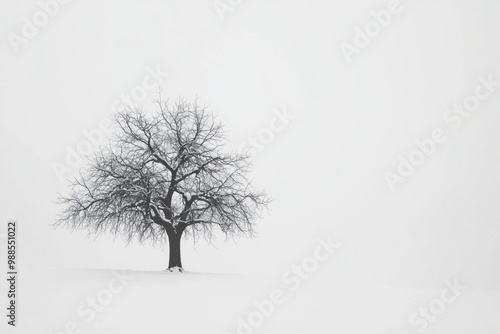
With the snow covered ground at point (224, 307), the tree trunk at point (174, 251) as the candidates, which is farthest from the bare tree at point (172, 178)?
the snow covered ground at point (224, 307)

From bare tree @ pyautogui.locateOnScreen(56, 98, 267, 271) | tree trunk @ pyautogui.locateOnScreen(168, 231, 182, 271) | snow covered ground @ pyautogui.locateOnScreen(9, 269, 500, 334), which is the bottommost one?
snow covered ground @ pyautogui.locateOnScreen(9, 269, 500, 334)

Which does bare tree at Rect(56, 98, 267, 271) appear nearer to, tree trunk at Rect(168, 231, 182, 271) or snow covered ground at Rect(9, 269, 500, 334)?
tree trunk at Rect(168, 231, 182, 271)

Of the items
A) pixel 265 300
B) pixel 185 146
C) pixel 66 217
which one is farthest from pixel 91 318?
pixel 185 146

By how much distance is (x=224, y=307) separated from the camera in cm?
1417

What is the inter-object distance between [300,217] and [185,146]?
135 metres

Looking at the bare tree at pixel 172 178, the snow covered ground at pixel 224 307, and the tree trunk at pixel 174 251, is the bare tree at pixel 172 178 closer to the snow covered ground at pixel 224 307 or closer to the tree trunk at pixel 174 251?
the tree trunk at pixel 174 251

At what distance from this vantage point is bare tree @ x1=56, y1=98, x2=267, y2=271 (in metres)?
22.9

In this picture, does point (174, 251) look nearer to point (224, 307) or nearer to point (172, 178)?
point (172, 178)

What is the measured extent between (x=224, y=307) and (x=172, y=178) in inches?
421

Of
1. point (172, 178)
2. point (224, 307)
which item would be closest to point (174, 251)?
point (172, 178)

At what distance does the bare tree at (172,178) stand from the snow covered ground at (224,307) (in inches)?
165

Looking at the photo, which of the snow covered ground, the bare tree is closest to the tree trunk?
the bare tree

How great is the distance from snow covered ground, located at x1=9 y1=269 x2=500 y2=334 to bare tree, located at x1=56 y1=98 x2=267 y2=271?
420 centimetres

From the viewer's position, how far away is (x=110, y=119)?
80.4ft
